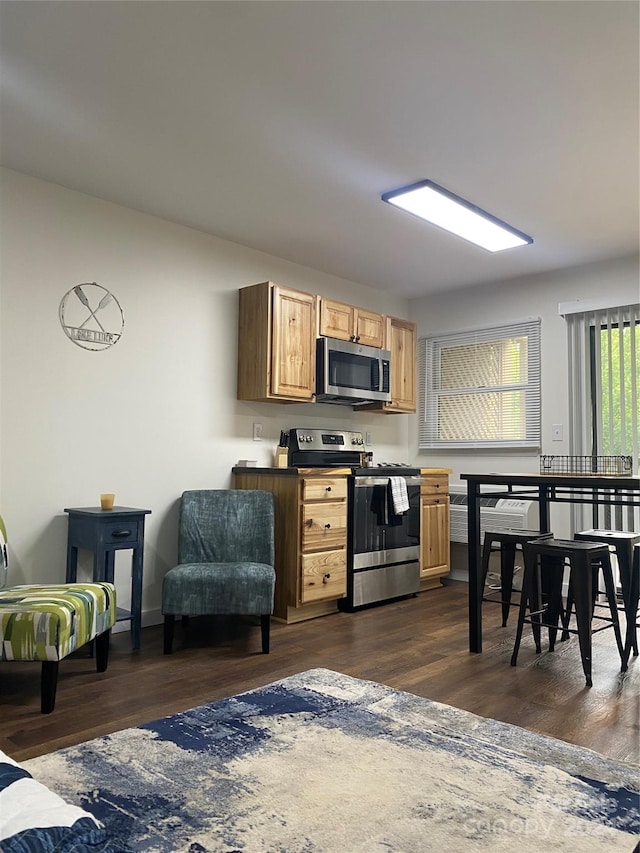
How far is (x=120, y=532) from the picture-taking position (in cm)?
332

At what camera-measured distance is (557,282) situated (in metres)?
5.16

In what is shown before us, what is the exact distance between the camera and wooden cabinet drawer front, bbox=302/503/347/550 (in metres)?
4.04

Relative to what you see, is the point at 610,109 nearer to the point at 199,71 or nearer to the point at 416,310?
the point at 199,71

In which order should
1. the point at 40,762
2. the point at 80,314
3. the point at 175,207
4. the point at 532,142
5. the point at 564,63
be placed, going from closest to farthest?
the point at 40,762
the point at 564,63
the point at 532,142
the point at 80,314
the point at 175,207

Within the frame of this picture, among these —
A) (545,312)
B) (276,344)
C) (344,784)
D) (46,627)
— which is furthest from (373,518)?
(344,784)

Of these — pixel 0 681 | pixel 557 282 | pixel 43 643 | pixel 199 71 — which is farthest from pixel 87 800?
pixel 557 282

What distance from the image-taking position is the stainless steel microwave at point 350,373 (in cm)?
465

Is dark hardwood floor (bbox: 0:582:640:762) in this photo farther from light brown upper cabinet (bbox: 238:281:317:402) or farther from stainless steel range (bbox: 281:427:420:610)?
light brown upper cabinet (bbox: 238:281:317:402)

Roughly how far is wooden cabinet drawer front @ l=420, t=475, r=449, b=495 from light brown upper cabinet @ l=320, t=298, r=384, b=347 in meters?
1.18

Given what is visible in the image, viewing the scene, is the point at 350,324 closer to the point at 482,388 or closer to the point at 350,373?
the point at 350,373

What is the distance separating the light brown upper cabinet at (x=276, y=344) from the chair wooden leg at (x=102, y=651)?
1.90 metres

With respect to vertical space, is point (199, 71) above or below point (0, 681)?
above

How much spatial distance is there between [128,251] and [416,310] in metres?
3.02

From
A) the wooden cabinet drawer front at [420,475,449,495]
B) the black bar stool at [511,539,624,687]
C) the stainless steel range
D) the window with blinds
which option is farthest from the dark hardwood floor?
the window with blinds
